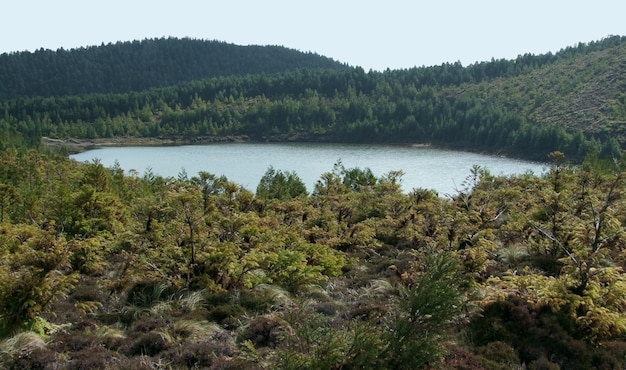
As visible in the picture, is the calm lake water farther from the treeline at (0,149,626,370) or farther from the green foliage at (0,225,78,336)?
the green foliage at (0,225,78,336)

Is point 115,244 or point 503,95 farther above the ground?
point 503,95

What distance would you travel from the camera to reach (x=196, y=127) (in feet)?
518

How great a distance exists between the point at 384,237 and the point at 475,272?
7613 mm

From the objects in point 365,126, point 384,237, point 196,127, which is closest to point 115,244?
point 384,237

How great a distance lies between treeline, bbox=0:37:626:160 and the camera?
113438mm

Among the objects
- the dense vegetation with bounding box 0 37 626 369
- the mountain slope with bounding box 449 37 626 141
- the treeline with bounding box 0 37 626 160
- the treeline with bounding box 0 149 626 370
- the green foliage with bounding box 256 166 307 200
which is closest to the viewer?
the treeline with bounding box 0 149 626 370

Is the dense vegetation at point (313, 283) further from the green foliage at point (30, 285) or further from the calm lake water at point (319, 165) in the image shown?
the calm lake water at point (319, 165)

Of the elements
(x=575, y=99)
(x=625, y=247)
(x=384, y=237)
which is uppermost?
(x=575, y=99)

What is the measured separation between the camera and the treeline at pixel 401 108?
11344cm

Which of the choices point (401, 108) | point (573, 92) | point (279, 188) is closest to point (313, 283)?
point (279, 188)

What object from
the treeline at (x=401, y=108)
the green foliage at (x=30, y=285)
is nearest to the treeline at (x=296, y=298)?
the green foliage at (x=30, y=285)

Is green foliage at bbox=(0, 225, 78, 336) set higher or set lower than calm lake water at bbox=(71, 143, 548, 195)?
higher

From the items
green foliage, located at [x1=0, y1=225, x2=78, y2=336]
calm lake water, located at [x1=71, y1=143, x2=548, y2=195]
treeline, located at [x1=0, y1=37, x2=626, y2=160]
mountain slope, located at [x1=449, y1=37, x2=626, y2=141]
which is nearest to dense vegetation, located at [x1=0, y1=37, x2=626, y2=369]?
green foliage, located at [x1=0, y1=225, x2=78, y2=336]

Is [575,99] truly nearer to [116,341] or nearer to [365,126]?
[365,126]
